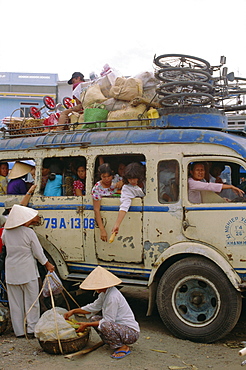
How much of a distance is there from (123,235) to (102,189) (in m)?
0.71

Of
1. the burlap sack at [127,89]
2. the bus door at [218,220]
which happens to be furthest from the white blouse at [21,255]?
the burlap sack at [127,89]

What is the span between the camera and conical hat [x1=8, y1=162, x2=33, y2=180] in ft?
22.4

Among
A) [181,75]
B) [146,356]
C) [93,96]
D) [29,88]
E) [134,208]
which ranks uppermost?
[29,88]

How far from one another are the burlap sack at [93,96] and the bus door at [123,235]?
1.83 m

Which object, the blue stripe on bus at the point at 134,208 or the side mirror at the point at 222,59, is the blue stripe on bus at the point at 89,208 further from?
the side mirror at the point at 222,59

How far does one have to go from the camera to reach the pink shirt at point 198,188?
530 cm

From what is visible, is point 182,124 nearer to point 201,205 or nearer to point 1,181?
point 201,205

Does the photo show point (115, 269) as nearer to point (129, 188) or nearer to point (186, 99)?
point (129, 188)

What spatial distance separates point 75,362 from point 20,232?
1.79 m

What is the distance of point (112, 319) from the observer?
465 centimetres

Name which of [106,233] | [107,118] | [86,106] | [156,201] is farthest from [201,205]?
[86,106]

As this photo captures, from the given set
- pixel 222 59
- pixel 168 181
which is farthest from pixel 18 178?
pixel 222 59

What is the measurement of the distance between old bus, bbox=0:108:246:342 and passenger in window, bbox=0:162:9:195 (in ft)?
3.09

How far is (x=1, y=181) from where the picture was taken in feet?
23.3
